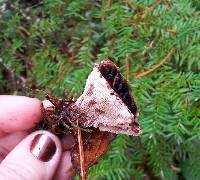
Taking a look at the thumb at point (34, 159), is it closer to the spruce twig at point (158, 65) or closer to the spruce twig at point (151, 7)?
the spruce twig at point (158, 65)

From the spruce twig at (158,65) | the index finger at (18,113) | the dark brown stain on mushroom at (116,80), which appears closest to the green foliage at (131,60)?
the spruce twig at (158,65)

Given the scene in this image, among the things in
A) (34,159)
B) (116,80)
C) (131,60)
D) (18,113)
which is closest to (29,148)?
(34,159)

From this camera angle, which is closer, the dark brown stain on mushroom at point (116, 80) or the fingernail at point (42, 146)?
the dark brown stain on mushroom at point (116, 80)

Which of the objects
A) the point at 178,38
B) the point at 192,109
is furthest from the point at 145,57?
the point at 192,109

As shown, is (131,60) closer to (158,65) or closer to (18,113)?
(158,65)

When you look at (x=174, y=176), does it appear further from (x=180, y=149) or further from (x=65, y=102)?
(x=65, y=102)

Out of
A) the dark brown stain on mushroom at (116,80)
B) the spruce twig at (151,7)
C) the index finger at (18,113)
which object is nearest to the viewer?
the dark brown stain on mushroom at (116,80)

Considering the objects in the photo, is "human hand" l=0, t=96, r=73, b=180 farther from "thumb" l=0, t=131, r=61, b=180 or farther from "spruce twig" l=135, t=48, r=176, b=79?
"spruce twig" l=135, t=48, r=176, b=79
